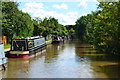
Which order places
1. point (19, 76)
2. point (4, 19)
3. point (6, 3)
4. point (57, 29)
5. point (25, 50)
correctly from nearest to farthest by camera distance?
point (19, 76) < point (25, 50) < point (4, 19) < point (6, 3) < point (57, 29)

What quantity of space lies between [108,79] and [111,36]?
652 centimetres

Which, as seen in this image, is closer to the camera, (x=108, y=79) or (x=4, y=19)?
(x=108, y=79)

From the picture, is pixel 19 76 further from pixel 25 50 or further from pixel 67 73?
pixel 25 50

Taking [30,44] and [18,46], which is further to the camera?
[30,44]

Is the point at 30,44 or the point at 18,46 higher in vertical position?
the point at 30,44

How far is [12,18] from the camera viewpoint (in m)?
29.6

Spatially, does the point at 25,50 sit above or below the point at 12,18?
below

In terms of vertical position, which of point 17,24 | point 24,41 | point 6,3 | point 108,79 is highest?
point 6,3

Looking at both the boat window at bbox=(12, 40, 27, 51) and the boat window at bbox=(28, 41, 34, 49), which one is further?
the boat window at bbox=(28, 41, 34, 49)

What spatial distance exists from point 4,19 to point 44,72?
527 inches

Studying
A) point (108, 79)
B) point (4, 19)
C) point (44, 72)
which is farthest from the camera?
point (4, 19)

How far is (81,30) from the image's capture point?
2783 inches

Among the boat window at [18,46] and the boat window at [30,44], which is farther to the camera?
the boat window at [30,44]

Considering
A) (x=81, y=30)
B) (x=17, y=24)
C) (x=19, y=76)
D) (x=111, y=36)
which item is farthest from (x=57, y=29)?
(x=19, y=76)
